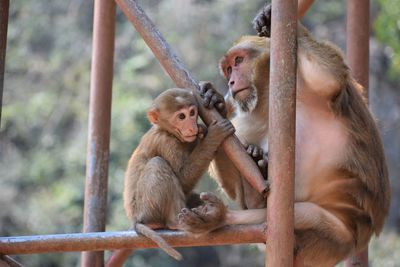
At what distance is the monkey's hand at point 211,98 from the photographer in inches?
197

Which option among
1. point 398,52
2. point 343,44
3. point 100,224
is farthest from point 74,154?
point 100,224

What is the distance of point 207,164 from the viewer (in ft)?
16.8

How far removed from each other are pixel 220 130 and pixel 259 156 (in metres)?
0.41

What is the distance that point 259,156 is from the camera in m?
5.14

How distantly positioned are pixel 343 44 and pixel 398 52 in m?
9.42

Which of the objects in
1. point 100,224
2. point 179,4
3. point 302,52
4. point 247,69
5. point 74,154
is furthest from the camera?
point 179,4

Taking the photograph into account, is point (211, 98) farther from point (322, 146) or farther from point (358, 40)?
point (358, 40)

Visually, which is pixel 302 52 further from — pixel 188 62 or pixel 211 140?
pixel 188 62

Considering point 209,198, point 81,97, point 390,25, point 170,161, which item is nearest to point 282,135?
point 209,198

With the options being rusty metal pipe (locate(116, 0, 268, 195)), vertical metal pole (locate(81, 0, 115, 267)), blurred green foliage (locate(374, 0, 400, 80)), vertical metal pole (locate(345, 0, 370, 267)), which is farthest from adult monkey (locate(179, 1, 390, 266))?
blurred green foliage (locate(374, 0, 400, 80))

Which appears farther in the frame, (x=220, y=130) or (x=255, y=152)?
(x=255, y=152)

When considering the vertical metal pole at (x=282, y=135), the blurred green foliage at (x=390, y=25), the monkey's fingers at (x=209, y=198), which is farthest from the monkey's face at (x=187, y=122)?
the blurred green foliage at (x=390, y=25)

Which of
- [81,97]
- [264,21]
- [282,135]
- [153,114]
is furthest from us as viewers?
[81,97]

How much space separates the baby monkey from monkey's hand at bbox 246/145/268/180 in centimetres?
27
